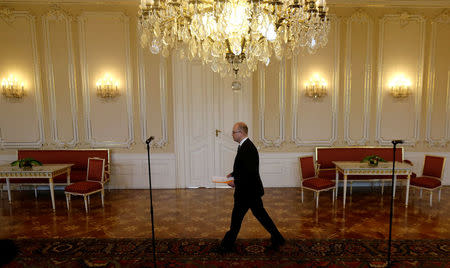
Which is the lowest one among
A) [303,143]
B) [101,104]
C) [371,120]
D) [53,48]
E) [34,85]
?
[303,143]

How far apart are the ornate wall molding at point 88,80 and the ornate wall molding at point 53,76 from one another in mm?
213

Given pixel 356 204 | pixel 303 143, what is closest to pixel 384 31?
pixel 303 143

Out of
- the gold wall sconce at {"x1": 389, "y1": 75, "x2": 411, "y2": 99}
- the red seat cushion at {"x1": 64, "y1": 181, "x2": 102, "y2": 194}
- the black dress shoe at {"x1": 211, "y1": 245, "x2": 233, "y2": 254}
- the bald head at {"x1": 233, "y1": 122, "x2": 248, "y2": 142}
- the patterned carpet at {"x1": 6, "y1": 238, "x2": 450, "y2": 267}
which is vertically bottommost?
the patterned carpet at {"x1": 6, "y1": 238, "x2": 450, "y2": 267}

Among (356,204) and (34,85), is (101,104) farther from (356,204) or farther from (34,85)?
(356,204)

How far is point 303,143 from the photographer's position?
246 inches

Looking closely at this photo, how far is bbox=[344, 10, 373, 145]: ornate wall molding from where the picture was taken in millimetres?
6023

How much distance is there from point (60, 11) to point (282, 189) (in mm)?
5779

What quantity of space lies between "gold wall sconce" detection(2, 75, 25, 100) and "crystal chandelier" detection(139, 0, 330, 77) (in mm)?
4031

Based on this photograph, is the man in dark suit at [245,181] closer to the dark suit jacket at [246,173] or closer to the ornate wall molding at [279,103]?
the dark suit jacket at [246,173]

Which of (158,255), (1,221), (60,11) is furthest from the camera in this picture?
(60,11)

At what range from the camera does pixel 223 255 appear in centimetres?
344

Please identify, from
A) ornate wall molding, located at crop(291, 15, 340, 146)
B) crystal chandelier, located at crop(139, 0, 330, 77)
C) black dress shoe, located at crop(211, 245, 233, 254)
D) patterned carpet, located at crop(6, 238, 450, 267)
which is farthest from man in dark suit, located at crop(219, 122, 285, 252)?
ornate wall molding, located at crop(291, 15, 340, 146)

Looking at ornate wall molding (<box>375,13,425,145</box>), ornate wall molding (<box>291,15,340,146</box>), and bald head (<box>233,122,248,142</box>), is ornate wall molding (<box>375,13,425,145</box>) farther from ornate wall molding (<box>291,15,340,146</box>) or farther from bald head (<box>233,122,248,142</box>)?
bald head (<box>233,122,248,142</box>)

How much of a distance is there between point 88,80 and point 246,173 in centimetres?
442
